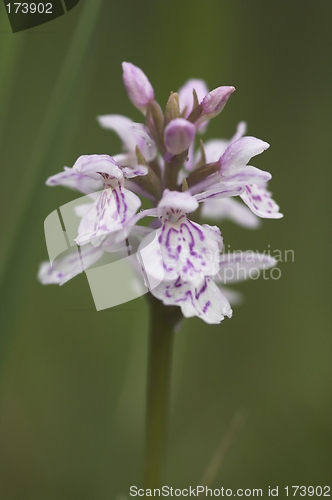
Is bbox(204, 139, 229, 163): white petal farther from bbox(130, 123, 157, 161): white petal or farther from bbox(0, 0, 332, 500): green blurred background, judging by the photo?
bbox(0, 0, 332, 500): green blurred background

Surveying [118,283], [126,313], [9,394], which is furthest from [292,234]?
[9,394]

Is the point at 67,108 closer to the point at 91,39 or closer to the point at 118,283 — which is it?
the point at 91,39

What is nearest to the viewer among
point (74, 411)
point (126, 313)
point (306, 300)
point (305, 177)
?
point (74, 411)

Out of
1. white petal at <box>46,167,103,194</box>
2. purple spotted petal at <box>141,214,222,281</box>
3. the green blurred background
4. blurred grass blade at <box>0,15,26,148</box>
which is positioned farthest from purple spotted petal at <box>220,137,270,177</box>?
the green blurred background

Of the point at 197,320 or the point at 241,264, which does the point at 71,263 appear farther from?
the point at 197,320

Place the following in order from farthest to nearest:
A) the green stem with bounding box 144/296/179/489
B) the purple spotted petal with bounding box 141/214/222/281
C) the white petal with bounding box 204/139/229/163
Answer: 1. the white petal with bounding box 204/139/229/163
2. the green stem with bounding box 144/296/179/489
3. the purple spotted petal with bounding box 141/214/222/281

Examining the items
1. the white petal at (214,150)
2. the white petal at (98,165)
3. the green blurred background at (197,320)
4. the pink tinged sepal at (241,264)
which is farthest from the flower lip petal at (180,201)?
the green blurred background at (197,320)
